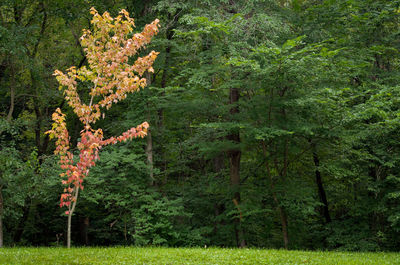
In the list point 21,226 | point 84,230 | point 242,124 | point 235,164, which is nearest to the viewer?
point 242,124

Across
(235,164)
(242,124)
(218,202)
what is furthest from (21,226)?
(242,124)

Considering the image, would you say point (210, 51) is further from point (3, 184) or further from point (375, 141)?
point (3, 184)

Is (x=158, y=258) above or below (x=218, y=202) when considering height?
below

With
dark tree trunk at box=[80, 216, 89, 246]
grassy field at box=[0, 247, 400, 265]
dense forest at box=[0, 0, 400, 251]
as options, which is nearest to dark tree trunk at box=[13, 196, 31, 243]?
dense forest at box=[0, 0, 400, 251]

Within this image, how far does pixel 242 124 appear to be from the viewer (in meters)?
11.9

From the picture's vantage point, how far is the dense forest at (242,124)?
1207cm

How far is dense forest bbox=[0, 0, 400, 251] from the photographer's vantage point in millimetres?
12070

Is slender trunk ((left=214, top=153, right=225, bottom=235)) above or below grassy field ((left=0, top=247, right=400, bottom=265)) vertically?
above

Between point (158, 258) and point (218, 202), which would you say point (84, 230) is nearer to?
point (218, 202)

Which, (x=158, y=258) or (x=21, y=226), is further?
(x=21, y=226)

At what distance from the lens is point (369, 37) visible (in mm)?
14906

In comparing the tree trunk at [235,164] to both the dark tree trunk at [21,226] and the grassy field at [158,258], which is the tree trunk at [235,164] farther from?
Result: the dark tree trunk at [21,226]

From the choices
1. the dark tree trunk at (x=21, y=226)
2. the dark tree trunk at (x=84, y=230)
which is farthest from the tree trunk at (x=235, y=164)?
the dark tree trunk at (x=21, y=226)

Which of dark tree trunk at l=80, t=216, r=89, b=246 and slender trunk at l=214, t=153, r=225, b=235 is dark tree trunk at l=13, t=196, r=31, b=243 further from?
slender trunk at l=214, t=153, r=225, b=235
